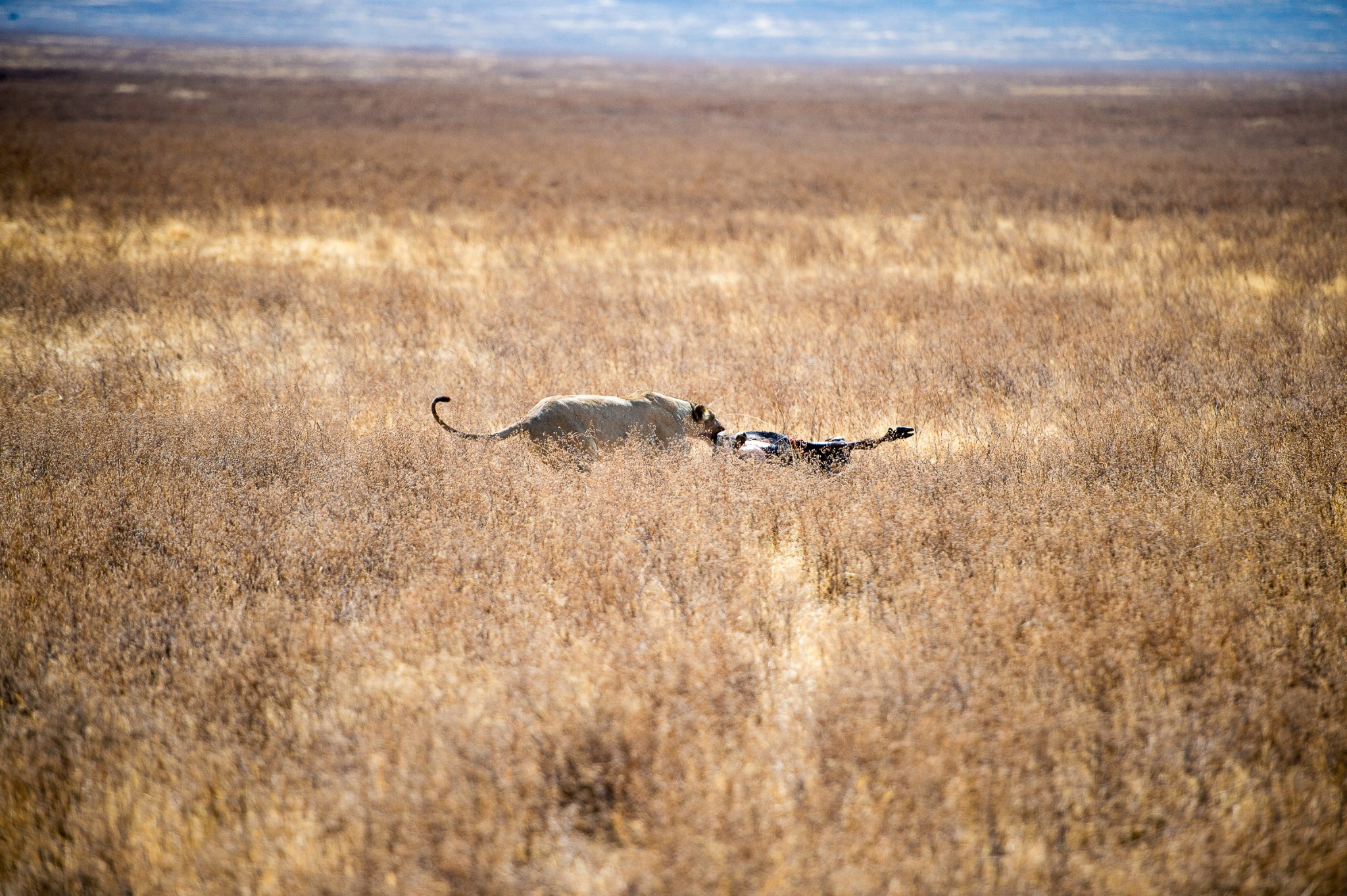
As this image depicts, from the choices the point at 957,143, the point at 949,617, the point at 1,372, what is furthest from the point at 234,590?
the point at 957,143

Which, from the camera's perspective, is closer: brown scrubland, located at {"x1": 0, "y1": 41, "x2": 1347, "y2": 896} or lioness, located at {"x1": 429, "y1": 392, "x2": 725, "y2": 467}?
brown scrubland, located at {"x1": 0, "y1": 41, "x2": 1347, "y2": 896}

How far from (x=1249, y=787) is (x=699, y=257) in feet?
35.2

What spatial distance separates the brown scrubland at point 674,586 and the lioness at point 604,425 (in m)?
0.25

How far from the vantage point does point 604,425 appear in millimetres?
5480

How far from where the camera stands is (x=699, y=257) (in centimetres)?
1234

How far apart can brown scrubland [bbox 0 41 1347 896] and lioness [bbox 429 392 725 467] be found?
0.81 feet

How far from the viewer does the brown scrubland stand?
97.3 inches

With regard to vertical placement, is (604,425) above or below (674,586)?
above

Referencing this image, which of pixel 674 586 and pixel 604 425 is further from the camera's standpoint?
pixel 604 425

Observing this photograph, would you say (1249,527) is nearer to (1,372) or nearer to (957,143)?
(1,372)

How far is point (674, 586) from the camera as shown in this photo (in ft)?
12.5

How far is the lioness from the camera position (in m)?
5.36

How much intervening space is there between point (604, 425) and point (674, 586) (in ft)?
6.35

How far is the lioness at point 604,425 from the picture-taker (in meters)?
5.36
